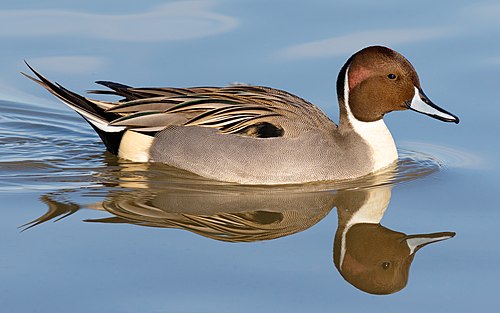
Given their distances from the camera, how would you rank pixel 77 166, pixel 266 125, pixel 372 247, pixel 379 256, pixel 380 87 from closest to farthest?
pixel 379 256
pixel 372 247
pixel 266 125
pixel 380 87
pixel 77 166

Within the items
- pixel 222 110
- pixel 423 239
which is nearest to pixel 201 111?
pixel 222 110

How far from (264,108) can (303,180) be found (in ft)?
1.86

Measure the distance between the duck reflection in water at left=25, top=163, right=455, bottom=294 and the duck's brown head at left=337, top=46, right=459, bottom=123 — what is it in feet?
1.70

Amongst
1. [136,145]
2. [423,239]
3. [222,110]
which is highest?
[222,110]

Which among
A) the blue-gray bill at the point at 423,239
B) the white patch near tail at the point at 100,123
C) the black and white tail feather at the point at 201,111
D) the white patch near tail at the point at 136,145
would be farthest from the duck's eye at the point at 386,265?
the white patch near tail at the point at 100,123

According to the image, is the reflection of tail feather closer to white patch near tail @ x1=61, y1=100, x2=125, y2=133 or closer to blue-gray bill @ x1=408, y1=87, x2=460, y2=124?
white patch near tail @ x1=61, y1=100, x2=125, y2=133

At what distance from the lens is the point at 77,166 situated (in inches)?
311

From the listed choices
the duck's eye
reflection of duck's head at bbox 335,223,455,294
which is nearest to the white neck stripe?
reflection of duck's head at bbox 335,223,455,294

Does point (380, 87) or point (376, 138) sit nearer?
point (380, 87)

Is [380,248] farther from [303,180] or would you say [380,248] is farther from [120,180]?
[120,180]

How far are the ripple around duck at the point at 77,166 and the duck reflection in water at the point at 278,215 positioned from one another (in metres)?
0.03

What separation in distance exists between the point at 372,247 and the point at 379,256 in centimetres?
14

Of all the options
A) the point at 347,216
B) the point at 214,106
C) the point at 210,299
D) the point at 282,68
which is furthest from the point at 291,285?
the point at 282,68

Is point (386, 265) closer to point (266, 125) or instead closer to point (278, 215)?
point (278, 215)
